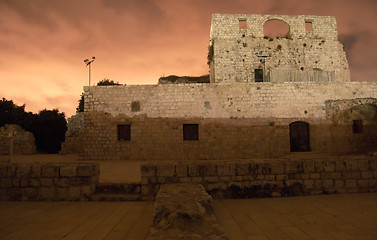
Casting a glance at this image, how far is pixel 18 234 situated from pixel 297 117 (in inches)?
498

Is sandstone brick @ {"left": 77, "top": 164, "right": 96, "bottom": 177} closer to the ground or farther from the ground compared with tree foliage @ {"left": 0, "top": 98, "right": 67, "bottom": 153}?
closer to the ground

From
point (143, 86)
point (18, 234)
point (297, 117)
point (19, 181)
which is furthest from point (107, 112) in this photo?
point (297, 117)

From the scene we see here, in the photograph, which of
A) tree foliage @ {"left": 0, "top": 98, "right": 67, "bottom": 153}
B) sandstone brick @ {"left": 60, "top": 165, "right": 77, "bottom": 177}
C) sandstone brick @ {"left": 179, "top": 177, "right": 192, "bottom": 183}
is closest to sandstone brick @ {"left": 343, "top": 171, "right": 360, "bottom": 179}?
sandstone brick @ {"left": 179, "top": 177, "right": 192, "bottom": 183}

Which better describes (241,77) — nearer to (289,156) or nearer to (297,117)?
(297,117)

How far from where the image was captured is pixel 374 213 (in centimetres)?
369

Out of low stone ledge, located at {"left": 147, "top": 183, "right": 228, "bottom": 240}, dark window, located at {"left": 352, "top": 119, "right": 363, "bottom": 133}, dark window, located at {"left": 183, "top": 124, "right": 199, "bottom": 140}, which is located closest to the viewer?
low stone ledge, located at {"left": 147, "top": 183, "right": 228, "bottom": 240}

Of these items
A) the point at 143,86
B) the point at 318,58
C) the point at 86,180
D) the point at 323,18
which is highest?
the point at 323,18

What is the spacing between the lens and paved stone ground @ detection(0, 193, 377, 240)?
3033mm

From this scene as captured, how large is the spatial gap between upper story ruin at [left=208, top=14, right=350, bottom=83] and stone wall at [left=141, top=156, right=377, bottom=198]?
14371 mm

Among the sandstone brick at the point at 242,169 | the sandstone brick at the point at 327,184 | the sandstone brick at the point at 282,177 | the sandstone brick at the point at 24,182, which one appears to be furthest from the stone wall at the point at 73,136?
the sandstone brick at the point at 327,184

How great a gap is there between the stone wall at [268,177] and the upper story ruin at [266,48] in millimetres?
14371

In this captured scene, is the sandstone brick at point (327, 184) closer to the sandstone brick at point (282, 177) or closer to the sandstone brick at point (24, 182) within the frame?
the sandstone brick at point (282, 177)

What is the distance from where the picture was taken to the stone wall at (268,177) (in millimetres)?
4805

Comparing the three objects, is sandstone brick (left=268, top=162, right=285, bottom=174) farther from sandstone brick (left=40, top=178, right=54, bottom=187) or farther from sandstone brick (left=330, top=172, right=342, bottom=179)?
sandstone brick (left=40, top=178, right=54, bottom=187)
